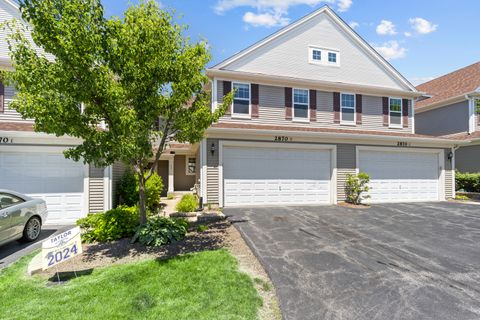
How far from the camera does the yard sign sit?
4340mm

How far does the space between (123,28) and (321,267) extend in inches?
239

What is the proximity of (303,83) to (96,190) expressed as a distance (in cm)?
1052

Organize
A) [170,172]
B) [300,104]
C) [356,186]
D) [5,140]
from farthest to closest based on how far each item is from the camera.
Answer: [170,172] < [300,104] < [356,186] < [5,140]

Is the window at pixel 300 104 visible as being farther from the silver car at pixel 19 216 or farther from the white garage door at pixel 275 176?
the silver car at pixel 19 216

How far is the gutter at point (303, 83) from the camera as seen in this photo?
468 inches

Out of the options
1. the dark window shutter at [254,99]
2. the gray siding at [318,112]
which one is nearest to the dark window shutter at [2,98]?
the gray siding at [318,112]

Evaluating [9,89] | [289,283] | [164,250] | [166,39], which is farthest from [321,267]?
[9,89]

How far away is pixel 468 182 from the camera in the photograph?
47.4 feet

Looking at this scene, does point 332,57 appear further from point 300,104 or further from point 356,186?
point 356,186

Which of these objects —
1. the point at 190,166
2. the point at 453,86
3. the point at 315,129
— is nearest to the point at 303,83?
the point at 315,129

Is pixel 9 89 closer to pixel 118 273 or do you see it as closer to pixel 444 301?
pixel 118 273

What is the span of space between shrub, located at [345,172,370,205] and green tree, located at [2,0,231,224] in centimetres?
879

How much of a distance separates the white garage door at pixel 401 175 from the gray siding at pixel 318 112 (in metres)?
1.84

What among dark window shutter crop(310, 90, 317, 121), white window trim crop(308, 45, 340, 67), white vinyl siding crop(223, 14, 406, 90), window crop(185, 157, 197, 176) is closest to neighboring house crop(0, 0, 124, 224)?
white vinyl siding crop(223, 14, 406, 90)
